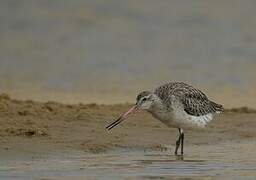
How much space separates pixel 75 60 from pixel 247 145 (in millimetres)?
6191

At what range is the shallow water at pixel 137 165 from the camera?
11891 millimetres

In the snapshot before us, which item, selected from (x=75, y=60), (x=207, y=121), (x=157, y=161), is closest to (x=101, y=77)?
(x=75, y=60)

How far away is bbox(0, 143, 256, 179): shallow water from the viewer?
1189 cm

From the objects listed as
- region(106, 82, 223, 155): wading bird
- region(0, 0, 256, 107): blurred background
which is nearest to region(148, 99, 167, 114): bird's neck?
region(106, 82, 223, 155): wading bird

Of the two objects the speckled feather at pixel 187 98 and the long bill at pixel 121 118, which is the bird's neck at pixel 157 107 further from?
the long bill at pixel 121 118

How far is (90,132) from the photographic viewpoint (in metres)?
14.6

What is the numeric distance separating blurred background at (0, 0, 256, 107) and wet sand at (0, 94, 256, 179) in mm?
1758

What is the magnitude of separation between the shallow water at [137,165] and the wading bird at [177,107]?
0.55 metres

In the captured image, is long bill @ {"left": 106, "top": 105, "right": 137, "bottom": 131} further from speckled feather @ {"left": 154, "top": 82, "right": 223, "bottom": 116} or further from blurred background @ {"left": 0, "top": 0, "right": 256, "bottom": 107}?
blurred background @ {"left": 0, "top": 0, "right": 256, "bottom": 107}

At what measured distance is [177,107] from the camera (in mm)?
14516

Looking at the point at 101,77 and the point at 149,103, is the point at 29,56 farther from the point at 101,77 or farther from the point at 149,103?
the point at 149,103

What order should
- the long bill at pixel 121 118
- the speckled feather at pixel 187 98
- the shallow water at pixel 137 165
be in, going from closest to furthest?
1. the shallow water at pixel 137 165
2. the long bill at pixel 121 118
3. the speckled feather at pixel 187 98

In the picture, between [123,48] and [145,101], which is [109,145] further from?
[123,48]

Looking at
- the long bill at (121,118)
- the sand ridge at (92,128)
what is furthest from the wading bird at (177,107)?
the sand ridge at (92,128)
